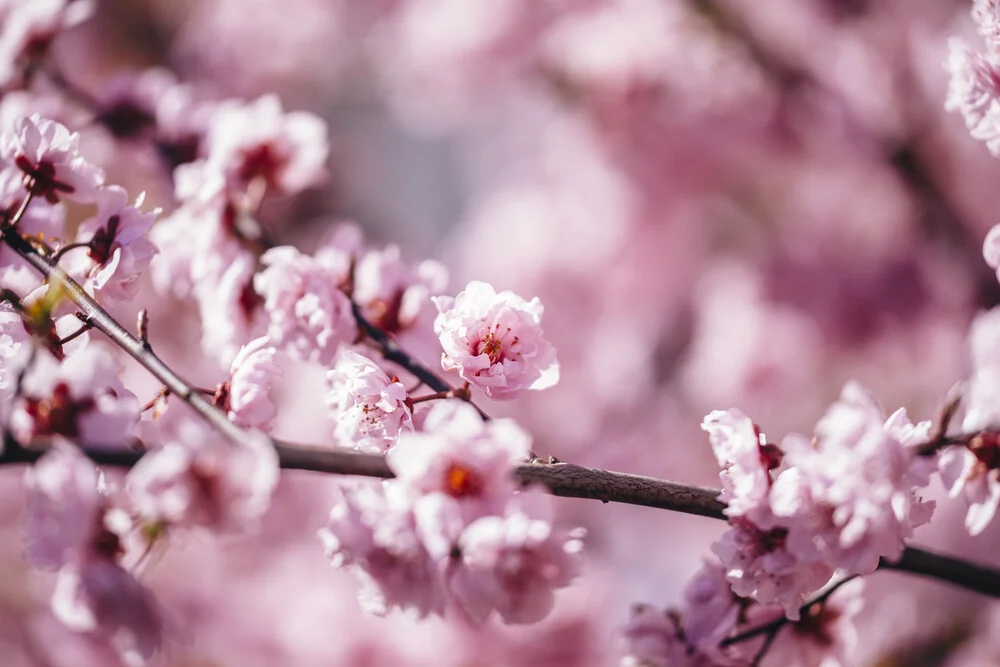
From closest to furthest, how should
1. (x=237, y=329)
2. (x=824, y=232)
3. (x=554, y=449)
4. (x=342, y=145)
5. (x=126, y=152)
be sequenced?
(x=237, y=329) → (x=126, y=152) → (x=824, y=232) → (x=554, y=449) → (x=342, y=145)

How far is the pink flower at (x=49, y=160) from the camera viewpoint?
66 cm

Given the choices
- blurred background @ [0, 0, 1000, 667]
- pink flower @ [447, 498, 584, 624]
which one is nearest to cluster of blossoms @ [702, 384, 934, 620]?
pink flower @ [447, 498, 584, 624]

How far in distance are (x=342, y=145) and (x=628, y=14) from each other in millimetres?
1547

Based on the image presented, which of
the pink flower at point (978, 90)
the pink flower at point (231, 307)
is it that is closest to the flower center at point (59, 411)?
the pink flower at point (231, 307)

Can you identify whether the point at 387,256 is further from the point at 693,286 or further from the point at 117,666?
the point at 693,286

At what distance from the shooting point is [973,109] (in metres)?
0.67

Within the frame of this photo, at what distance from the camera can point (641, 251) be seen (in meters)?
2.27

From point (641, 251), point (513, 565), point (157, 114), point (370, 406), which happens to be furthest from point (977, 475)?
point (641, 251)

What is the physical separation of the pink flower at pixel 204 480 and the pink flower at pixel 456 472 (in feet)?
0.27

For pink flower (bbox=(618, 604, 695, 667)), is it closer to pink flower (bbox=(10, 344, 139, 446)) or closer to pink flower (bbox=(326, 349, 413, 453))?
pink flower (bbox=(326, 349, 413, 453))

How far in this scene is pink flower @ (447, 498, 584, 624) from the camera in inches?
19.6

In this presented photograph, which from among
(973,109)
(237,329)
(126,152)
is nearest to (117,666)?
(126,152)

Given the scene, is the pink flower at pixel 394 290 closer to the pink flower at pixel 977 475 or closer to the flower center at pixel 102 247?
the flower center at pixel 102 247

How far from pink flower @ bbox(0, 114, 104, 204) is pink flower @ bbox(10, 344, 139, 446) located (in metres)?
0.24
